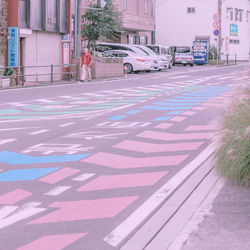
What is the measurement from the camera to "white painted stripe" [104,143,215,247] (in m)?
5.32

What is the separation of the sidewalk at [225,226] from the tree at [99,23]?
35.0 m

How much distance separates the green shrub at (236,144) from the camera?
6.83 metres

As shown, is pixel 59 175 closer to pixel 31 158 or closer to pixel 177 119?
pixel 31 158

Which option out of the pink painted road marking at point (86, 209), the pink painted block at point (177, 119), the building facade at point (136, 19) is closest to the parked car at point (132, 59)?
the building facade at point (136, 19)

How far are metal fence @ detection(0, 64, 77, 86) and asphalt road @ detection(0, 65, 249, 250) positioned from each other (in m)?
8.67

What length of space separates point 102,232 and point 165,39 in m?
70.5

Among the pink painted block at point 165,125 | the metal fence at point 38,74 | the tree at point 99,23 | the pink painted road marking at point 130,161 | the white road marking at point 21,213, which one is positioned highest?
the tree at point 99,23

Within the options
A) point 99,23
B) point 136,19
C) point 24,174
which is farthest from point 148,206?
point 136,19

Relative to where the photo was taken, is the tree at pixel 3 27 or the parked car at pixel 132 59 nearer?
the tree at pixel 3 27

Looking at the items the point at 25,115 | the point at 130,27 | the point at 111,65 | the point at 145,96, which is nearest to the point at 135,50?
the point at 111,65

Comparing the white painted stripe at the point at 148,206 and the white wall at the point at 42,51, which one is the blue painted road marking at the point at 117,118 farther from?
the white wall at the point at 42,51

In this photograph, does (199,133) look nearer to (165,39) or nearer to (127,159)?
(127,159)

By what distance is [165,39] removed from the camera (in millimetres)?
74812

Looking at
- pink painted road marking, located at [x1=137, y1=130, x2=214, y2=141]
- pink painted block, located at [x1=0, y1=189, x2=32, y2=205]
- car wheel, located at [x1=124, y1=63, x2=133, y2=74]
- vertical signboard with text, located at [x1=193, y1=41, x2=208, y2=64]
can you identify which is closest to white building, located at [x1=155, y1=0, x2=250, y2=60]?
vertical signboard with text, located at [x1=193, y1=41, x2=208, y2=64]
